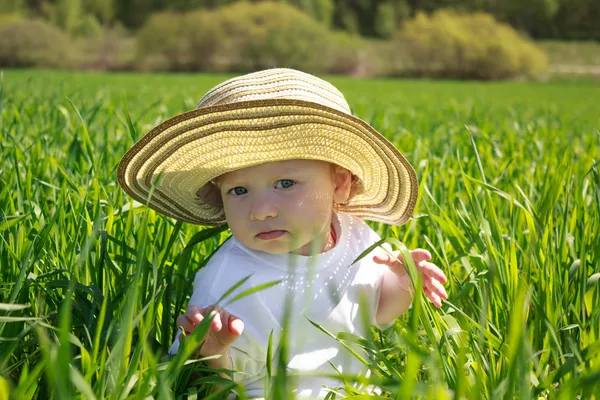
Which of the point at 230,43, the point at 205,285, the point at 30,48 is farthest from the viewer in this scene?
the point at 230,43

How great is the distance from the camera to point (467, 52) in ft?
143

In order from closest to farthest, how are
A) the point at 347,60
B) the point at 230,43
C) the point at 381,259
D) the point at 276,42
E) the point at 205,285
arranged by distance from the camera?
the point at 205,285, the point at 381,259, the point at 347,60, the point at 276,42, the point at 230,43

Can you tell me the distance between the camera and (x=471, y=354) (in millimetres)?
1317

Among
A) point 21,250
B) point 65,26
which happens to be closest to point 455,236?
point 21,250

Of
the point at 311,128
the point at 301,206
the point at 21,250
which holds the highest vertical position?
the point at 311,128

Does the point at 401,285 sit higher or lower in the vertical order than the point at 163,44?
lower

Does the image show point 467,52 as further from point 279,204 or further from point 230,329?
point 230,329

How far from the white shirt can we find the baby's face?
4 cm

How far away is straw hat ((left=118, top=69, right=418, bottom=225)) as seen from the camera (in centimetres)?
145

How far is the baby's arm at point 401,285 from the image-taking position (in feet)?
4.86

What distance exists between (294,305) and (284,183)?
0.79 feet

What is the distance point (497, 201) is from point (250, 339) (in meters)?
1.33

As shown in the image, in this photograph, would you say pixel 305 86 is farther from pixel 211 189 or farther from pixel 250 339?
pixel 250 339

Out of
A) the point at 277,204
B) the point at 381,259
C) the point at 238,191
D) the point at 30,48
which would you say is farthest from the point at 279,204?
the point at 30,48
